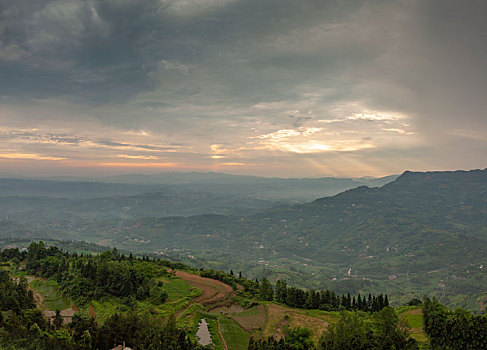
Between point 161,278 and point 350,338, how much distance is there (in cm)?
4991

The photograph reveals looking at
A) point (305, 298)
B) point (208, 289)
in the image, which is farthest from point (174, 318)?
point (305, 298)

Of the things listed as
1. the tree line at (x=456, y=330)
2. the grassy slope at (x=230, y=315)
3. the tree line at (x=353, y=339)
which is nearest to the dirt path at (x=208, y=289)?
the grassy slope at (x=230, y=315)

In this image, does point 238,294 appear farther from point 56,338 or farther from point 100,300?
point 56,338

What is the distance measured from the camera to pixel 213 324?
48031 mm

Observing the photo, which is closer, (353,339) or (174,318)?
(353,339)

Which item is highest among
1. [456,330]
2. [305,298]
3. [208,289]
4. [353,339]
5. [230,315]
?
[456,330]

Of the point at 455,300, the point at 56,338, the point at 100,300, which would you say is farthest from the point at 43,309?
the point at 455,300

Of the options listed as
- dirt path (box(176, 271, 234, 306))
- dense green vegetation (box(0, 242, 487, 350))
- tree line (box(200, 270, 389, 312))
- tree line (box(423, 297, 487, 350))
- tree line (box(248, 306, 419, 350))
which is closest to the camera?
tree line (box(248, 306, 419, 350))

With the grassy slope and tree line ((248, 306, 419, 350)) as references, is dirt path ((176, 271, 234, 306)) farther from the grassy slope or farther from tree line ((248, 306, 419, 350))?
tree line ((248, 306, 419, 350))

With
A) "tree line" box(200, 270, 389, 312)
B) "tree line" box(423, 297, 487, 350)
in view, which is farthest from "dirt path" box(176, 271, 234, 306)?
A: "tree line" box(423, 297, 487, 350)

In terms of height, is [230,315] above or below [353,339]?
below

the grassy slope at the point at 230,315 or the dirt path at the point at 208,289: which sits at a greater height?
the grassy slope at the point at 230,315

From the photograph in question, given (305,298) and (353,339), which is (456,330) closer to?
(353,339)

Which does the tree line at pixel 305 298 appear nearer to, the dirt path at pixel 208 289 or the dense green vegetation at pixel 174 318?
the dense green vegetation at pixel 174 318
